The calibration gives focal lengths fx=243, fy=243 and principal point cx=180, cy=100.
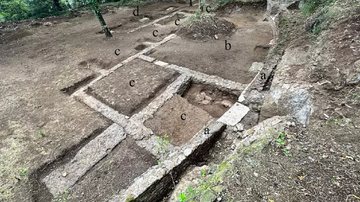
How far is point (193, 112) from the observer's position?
707 cm

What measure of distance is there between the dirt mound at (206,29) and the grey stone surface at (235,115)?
17.9 ft

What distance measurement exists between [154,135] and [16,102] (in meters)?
5.48

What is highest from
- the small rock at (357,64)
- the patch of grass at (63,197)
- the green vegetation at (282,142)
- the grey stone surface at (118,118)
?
the small rock at (357,64)

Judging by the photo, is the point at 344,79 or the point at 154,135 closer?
the point at 344,79

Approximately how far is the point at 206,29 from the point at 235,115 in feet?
20.4

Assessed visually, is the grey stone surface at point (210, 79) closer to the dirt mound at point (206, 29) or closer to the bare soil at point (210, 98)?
the bare soil at point (210, 98)

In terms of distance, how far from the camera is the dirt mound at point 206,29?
11.1 metres

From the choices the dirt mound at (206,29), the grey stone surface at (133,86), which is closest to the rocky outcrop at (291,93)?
the grey stone surface at (133,86)

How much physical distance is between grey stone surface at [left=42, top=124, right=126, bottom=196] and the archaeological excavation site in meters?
0.03

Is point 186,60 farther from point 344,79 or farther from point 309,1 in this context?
point 344,79

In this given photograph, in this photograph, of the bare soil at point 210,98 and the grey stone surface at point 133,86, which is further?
the grey stone surface at point 133,86

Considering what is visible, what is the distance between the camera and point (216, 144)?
587 centimetres

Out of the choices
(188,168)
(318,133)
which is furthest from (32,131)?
(318,133)

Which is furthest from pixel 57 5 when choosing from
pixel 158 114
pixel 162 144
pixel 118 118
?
pixel 162 144
